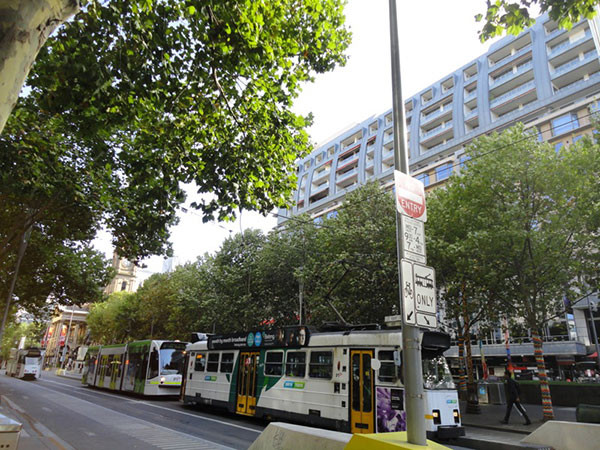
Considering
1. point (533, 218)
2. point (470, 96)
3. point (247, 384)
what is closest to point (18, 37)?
point (247, 384)

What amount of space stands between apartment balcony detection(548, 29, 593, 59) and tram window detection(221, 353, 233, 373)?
1659 inches

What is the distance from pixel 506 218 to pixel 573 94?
29571mm

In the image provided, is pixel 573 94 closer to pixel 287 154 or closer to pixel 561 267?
pixel 561 267

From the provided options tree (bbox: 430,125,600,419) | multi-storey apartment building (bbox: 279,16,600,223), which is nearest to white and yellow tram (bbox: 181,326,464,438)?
tree (bbox: 430,125,600,419)

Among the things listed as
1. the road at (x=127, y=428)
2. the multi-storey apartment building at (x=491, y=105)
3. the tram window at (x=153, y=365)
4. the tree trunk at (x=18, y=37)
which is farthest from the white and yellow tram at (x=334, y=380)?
the multi-storey apartment building at (x=491, y=105)

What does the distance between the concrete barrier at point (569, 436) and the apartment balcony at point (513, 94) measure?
137 feet

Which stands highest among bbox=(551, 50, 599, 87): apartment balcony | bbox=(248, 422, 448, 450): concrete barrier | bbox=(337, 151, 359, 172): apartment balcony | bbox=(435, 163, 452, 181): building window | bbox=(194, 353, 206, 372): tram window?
bbox=(337, 151, 359, 172): apartment balcony

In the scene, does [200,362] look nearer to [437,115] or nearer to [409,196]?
[409,196]

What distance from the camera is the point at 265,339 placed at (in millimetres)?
14281

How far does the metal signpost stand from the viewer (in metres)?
3.85

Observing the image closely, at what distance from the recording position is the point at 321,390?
11.8 meters

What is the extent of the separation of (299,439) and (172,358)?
19.3 m

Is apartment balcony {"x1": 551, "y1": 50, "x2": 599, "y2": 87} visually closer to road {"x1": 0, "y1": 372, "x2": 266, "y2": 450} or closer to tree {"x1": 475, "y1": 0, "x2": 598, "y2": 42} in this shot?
tree {"x1": 475, "y1": 0, "x2": 598, "y2": 42}

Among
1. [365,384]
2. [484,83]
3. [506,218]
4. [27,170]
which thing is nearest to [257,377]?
[365,384]
